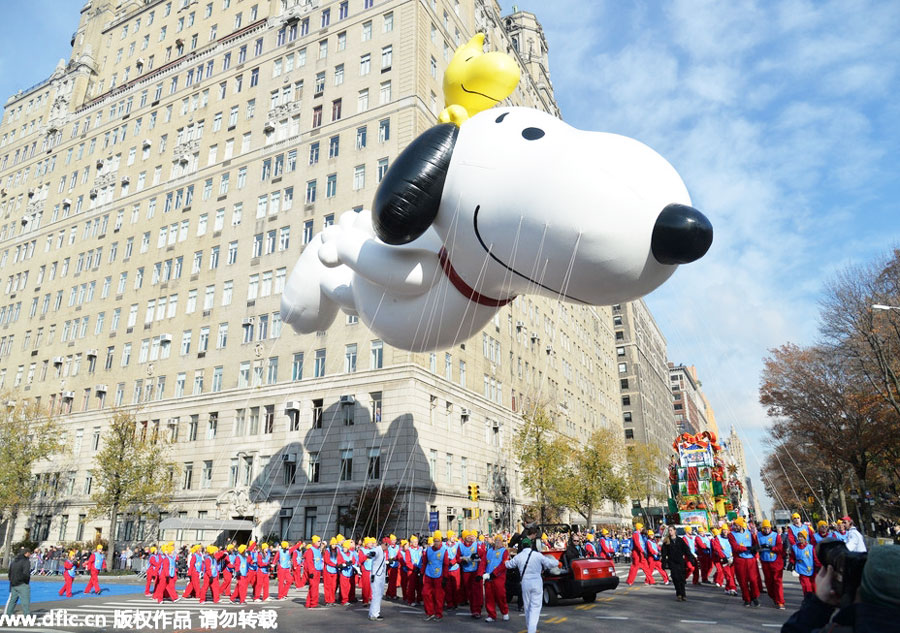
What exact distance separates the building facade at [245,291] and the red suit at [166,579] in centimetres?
1075

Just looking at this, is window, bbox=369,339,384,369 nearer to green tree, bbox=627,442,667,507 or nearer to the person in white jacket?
the person in white jacket

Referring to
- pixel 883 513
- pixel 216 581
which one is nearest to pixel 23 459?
pixel 216 581

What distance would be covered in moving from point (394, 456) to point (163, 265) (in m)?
22.7

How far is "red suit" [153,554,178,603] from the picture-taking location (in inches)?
625

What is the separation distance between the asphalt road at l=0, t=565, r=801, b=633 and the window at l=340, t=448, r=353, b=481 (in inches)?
509

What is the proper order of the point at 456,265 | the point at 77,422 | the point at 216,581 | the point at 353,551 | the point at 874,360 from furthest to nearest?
the point at 77,422 < the point at 874,360 < the point at 216,581 < the point at 353,551 < the point at 456,265

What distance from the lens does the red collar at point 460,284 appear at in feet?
28.8

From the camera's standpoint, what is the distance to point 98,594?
61.9 feet

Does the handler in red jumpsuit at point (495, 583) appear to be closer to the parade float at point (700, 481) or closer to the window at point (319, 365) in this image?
the window at point (319, 365)

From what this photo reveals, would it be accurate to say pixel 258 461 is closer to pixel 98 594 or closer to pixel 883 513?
pixel 98 594

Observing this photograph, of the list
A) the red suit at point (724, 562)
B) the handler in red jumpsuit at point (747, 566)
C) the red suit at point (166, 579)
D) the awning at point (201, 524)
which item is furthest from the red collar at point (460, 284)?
the awning at point (201, 524)

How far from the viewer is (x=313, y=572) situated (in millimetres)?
15180

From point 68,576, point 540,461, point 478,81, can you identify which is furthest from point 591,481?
point 478,81

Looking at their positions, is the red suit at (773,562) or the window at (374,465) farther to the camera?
the window at (374,465)
